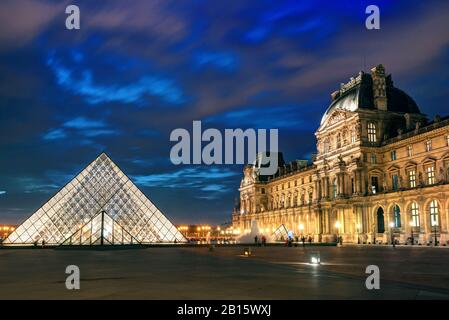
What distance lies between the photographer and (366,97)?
2301 inches

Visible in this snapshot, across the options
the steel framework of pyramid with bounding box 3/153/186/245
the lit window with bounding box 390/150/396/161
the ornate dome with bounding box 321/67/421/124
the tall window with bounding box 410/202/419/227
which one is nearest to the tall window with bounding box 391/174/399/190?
the lit window with bounding box 390/150/396/161

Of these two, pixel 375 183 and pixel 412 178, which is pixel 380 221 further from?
pixel 412 178

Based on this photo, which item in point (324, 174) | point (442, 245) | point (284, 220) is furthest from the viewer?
point (284, 220)

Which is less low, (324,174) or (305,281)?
(324,174)

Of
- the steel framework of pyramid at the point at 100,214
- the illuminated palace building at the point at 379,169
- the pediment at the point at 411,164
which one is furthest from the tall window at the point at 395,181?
the steel framework of pyramid at the point at 100,214

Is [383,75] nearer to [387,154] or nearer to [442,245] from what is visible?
[387,154]

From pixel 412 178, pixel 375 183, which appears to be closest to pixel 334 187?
pixel 375 183

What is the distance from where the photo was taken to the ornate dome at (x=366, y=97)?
58156mm

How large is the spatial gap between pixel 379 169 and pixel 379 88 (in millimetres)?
10318

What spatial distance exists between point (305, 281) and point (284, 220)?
7123 centimetres
